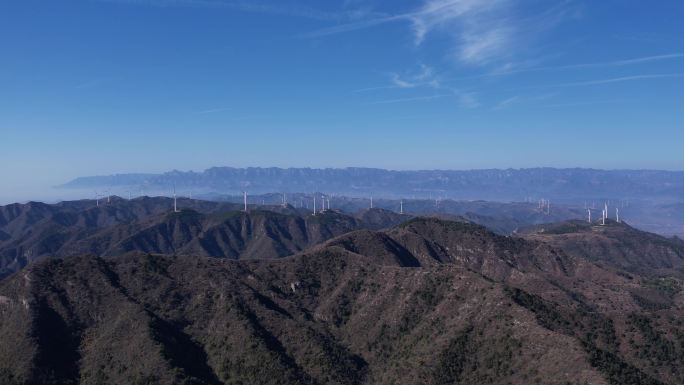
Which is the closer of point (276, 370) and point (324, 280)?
point (276, 370)

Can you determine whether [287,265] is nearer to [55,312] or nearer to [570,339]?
[55,312]

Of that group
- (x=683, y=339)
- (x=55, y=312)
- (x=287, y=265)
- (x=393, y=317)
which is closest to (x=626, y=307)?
(x=683, y=339)

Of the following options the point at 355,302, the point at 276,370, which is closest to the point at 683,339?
the point at 355,302

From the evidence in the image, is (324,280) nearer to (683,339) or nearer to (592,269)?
(683,339)

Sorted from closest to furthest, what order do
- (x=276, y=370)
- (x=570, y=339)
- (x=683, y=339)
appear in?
(x=570, y=339) < (x=276, y=370) < (x=683, y=339)

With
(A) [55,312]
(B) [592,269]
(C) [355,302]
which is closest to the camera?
(A) [55,312]

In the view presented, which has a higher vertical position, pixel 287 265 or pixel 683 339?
pixel 287 265
